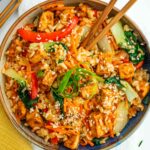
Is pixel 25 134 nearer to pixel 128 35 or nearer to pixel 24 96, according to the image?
pixel 24 96

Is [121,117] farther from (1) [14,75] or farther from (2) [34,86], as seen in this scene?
(1) [14,75]

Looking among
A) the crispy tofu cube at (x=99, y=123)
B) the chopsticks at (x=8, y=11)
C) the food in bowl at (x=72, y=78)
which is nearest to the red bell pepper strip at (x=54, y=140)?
the food in bowl at (x=72, y=78)

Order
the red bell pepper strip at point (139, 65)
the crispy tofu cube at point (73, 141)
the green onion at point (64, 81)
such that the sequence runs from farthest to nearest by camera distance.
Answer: the red bell pepper strip at point (139, 65)
the crispy tofu cube at point (73, 141)
the green onion at point (64, 81)

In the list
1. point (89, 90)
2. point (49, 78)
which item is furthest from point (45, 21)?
point (89, 90)

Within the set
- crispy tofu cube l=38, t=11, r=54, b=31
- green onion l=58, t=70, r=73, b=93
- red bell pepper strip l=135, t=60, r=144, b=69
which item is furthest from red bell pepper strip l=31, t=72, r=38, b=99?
red bell pepper strip l=135, t=60, r=144, b=69

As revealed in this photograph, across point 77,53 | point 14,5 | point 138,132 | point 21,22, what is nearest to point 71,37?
point 77,53

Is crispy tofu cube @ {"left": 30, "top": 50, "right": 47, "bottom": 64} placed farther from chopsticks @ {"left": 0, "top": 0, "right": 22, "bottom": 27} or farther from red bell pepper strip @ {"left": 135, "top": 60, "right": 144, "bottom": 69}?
red bell pepper strip @ {"left": 135, "top": 60, "right": 144, "bottom": 69}

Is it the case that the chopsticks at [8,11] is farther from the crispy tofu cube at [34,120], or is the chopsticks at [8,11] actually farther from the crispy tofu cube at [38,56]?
the crispy tofu cube at [34,120]
